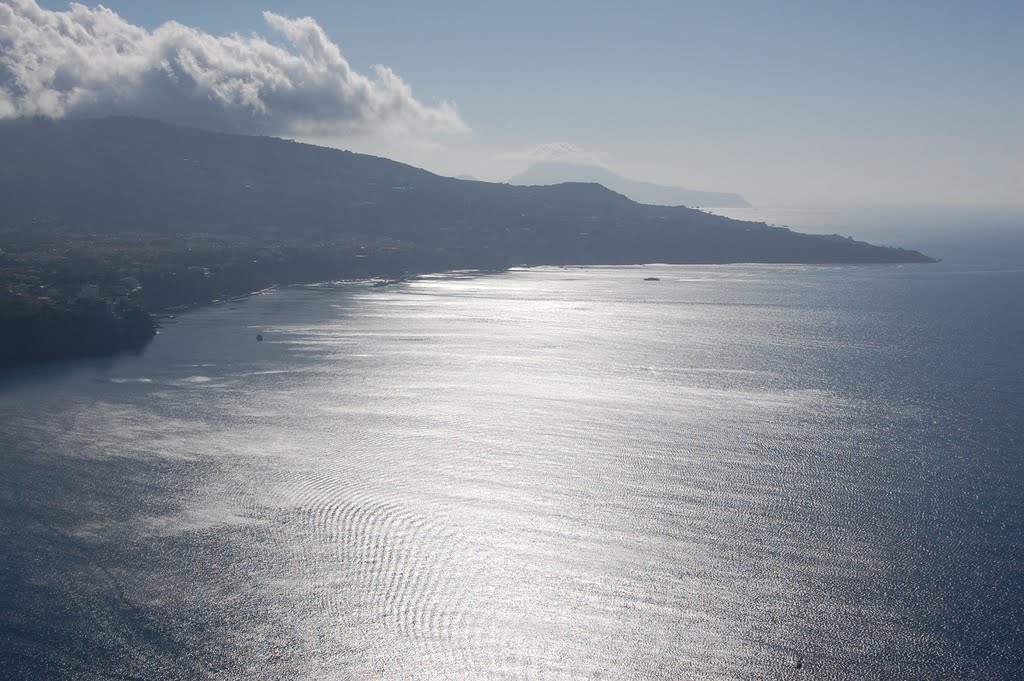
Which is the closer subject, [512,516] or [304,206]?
[512,516]

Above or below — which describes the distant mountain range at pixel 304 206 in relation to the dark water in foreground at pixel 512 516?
above

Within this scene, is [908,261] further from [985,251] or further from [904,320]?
[904,320]

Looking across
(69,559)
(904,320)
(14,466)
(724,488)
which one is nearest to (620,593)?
(724,488)

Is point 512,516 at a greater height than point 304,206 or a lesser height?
lesser

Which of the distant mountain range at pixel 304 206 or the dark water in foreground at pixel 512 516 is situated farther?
the distant mountain range at pixel 304 206
